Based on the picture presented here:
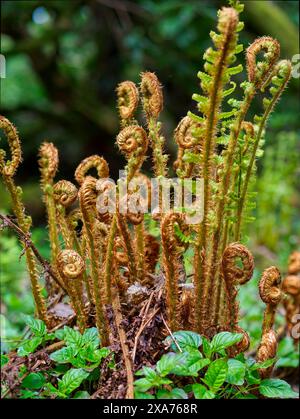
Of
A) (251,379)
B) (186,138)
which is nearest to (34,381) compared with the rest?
(251,379)

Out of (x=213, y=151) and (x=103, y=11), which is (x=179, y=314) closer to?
(x=213, y=151)

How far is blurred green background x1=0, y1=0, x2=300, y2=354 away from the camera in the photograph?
3.51 meters

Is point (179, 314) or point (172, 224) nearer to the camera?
point (172, 224)

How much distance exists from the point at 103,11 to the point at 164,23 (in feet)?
3.97

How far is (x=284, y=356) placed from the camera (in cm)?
188

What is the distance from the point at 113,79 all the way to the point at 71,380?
16.3 ft

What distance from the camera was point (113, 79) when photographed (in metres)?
5.89

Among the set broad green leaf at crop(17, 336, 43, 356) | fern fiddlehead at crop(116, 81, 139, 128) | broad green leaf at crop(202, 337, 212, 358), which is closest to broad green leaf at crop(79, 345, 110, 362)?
broad green leaf at crop(17, 336, 43, 356)

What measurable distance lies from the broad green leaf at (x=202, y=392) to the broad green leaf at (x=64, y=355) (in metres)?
0.28

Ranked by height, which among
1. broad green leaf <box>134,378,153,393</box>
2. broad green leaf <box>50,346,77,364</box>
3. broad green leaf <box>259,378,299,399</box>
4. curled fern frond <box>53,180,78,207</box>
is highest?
curled fern frond <box>53,180,78,207</box>

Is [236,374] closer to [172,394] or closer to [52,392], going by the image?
[172,394]

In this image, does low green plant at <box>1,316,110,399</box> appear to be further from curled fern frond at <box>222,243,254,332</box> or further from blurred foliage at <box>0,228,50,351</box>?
blurred foliage at <box>0,228,50,351</box>

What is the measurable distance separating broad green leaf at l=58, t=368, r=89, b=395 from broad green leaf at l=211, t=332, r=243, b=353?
280mm
